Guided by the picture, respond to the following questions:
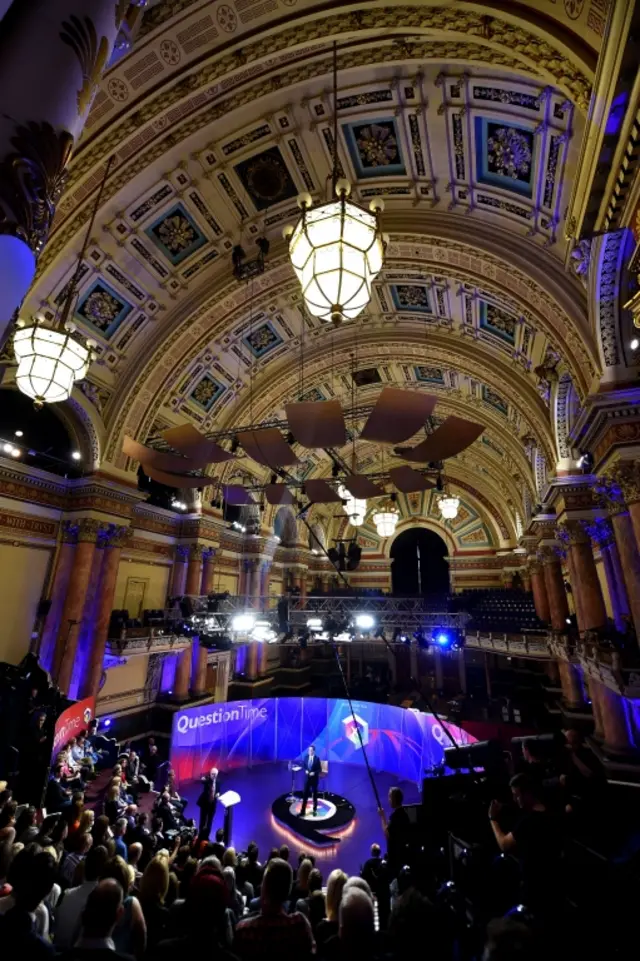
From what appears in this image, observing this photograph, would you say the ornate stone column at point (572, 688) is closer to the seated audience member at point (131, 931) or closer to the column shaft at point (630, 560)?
the column shaft at point (630, 560)

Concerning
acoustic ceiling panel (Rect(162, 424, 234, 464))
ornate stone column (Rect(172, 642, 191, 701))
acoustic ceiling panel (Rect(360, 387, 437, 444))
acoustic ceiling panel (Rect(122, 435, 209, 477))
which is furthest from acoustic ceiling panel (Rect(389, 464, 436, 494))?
ornate stone column (Rect(172, 642, 191, 701))

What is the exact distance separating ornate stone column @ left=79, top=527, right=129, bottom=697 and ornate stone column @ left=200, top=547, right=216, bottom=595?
3.29 metres

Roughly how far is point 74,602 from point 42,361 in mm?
6665

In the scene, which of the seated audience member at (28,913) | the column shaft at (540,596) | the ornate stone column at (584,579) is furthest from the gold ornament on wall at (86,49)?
the column shaft at (540,596)

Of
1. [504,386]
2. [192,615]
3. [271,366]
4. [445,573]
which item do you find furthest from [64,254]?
[445,573]

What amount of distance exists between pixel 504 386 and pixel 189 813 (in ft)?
42.0

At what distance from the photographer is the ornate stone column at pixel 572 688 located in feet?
38.0

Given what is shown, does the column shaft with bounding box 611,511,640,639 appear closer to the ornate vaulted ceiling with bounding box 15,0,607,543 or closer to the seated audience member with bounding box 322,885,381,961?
the ornate vaulted ceiling with bounding box 15,0,607,543

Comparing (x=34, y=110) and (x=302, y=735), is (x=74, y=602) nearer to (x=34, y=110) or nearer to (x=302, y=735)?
(x=302, y=735)

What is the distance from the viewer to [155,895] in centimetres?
278

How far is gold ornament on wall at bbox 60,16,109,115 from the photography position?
1.23 m

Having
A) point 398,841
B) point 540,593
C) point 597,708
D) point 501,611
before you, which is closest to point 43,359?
point 398,841

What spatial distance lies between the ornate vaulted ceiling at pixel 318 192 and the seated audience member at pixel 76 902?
7631 mm

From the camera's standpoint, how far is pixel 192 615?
11312 millimetres
